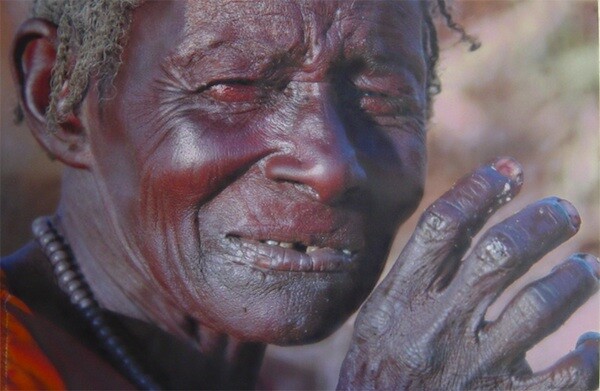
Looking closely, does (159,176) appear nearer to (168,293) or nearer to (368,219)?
(168,293)

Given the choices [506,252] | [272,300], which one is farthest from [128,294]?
[506,252]

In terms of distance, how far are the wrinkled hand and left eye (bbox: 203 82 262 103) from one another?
0.35 m

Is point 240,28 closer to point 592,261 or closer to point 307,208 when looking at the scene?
point 307,208

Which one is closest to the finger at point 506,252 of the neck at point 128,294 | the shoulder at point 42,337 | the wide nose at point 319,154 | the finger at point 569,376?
the finger at point 569,376

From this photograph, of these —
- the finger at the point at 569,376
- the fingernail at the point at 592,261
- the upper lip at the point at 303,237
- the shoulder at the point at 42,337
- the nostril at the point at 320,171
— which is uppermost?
the nostril at the point at 320,171

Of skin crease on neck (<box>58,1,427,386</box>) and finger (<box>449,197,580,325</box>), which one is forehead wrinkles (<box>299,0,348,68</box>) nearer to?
skin crease on neck (<box>58,1,427,386</box>)

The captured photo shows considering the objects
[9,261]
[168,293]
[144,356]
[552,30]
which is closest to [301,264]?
[168,293]

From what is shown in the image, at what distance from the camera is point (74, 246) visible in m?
1.46

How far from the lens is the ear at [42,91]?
1379mm

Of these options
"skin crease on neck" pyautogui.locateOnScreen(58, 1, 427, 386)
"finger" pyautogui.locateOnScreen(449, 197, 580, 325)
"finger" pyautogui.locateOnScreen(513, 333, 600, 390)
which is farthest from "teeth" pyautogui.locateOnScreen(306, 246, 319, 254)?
"finger" pyautogui.locateOnScreen(513, 333, 600, 390)

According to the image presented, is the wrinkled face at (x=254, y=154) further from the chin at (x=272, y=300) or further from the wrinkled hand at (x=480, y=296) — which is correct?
the wrinkled hand at (x=480, y=296)

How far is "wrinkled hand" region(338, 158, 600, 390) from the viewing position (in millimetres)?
1201

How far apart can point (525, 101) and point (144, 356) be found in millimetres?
913

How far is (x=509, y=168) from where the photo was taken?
4.12 ft
